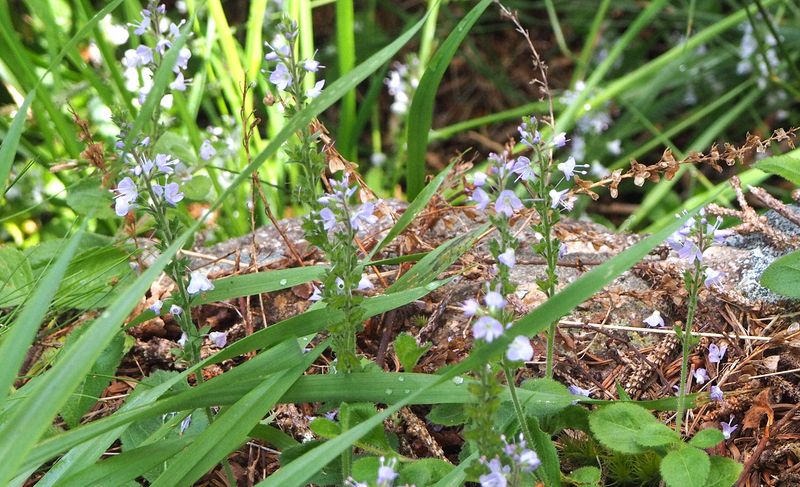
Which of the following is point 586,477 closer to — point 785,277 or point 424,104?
point 785,277

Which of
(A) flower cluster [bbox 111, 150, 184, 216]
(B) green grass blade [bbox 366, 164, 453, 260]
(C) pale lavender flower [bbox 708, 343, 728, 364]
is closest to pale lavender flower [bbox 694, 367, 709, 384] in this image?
(C) pale lavender flower [bbox 708, 343, 728, 364]

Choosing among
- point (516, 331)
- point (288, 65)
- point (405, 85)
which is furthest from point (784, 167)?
point (405, 85)

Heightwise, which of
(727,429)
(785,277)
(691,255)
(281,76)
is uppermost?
(281,76)

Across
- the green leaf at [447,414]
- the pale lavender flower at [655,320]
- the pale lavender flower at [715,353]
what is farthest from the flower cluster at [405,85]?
the green leaf at [447,414]

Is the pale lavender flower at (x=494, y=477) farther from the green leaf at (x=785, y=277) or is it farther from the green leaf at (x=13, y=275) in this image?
the green leaf at (x=13, y=275)

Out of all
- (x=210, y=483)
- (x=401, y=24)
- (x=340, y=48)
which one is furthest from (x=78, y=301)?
(x=401, y=24)

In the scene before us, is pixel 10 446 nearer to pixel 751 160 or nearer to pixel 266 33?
pixel 266 33
